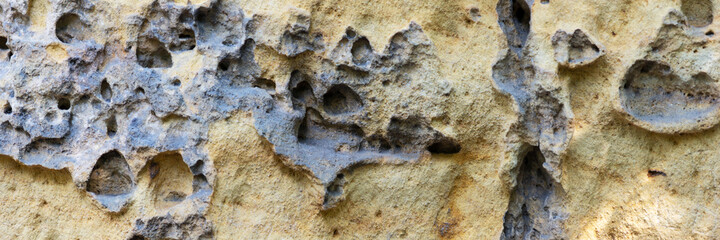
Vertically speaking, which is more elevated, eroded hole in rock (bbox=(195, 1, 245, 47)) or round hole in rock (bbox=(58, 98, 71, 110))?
eroded hole in rock (bbox=(195, 1, 245, 47))

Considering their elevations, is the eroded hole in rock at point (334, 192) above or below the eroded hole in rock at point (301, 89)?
below

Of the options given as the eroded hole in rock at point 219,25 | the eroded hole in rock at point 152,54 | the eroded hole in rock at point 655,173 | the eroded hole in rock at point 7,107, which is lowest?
the eroded hole in rock at point 7,107

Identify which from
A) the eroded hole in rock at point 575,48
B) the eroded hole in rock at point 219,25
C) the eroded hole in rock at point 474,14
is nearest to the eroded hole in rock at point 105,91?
the eroded hole in rock at point 219,25

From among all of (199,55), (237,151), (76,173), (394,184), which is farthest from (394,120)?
(76,173)


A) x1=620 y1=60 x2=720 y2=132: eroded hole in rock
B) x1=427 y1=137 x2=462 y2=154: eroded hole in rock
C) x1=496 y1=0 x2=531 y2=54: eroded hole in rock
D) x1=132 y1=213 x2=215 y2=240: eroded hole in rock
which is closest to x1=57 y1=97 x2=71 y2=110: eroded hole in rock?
x1=132 y1=213 x2=215 y2=240: eroded hole in rock

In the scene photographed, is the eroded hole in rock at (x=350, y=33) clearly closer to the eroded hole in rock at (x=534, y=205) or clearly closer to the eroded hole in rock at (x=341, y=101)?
the eroded hole in rock at (x=341, y=101)

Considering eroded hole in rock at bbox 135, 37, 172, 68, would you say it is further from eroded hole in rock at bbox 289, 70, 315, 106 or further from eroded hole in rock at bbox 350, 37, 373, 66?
eroded hole in rock at bbox 350, 37, 373, 66

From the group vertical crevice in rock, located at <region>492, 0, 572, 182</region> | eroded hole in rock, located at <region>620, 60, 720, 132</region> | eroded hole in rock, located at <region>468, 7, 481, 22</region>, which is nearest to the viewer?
eroded hole in rock, located at <region>620, 60, 720, 132</region>
